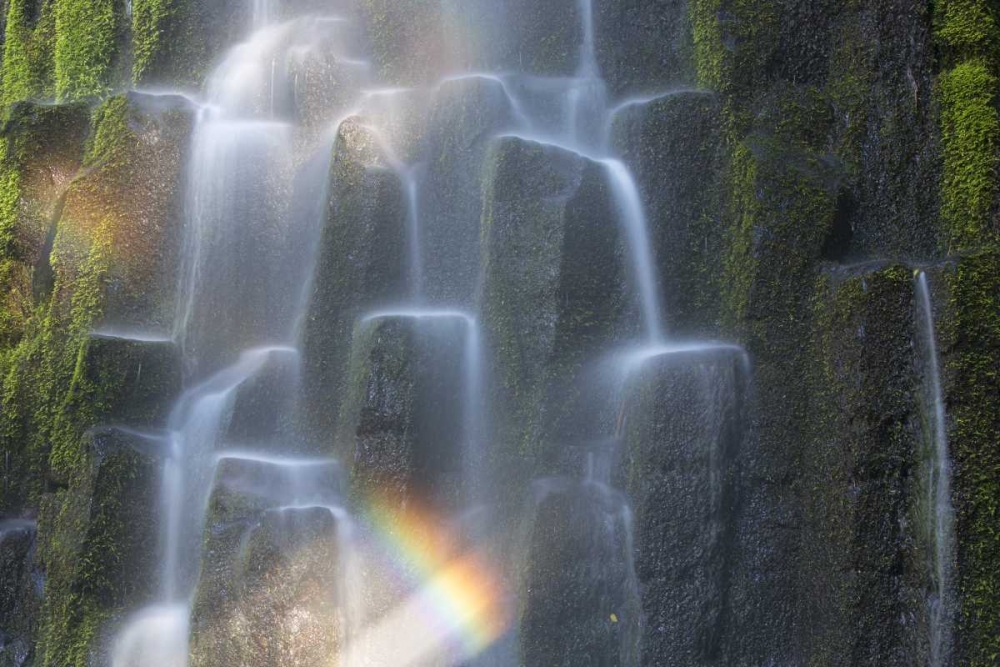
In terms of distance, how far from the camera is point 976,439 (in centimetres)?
574

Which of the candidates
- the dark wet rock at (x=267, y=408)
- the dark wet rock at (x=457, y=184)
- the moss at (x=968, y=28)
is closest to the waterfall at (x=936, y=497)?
the moss at (x=968, y=28)

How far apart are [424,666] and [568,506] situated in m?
1.45

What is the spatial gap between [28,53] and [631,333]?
27.4ft

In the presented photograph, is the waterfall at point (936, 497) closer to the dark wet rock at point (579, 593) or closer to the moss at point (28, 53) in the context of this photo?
the dark wet rock at point (579, 593)

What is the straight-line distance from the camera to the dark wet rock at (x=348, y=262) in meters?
7.55

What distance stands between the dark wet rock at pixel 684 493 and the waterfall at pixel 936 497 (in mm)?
1117

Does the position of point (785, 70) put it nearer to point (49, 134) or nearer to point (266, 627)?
point (266, 627)

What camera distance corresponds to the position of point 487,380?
7098 mm

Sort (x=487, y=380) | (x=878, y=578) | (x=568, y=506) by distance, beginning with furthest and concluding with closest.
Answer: (x=487, y=380)
(x=568, y=506)
(x=878, y=578)

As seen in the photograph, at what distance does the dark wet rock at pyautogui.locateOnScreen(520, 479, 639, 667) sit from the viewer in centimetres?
616

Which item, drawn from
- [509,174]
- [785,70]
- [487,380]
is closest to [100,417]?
[487,380]

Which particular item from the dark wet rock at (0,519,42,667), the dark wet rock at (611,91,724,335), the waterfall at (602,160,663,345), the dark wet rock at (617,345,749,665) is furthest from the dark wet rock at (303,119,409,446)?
the dark wet rock at (0,519,42,667)

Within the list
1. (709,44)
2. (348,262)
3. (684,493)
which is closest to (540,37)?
(709,44)

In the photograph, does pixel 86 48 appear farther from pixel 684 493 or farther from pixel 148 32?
pixel 684 493
